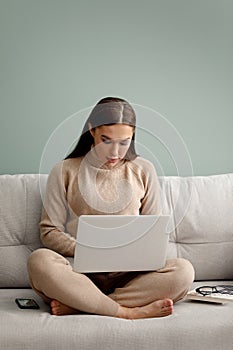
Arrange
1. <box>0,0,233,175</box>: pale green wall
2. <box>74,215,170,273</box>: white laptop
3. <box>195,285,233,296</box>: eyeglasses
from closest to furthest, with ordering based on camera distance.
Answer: <box>74,215,170,273</box>: white laptop < <box>195,285,233,296</box>: eyeglasses < <box>0,0,233,175</box>: pale green wall

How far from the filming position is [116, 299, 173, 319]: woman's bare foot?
102 inches

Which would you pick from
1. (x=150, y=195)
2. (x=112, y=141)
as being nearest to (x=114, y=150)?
(x=112, y=141)

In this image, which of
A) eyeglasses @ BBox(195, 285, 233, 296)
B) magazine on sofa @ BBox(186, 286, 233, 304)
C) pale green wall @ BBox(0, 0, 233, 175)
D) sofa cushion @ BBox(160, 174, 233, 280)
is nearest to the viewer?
magazine on sofa @ BBox(186, 286, 233, 304)

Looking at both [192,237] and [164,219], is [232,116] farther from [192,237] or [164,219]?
[164,219]

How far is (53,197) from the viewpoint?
9.50 ft

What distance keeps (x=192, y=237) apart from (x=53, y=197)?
638 mm

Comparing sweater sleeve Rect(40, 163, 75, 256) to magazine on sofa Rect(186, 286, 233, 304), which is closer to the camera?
magazine on sofa Rect(186, 286, 233, 304)

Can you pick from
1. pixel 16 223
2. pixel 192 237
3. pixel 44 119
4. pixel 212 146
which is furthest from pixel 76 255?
pixel 212 146

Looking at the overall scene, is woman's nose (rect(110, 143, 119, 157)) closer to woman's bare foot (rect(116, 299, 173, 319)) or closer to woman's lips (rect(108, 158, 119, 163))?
woman's lips (rect(108, 158, 119, 163))

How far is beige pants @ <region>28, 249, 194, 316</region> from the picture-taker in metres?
2.58

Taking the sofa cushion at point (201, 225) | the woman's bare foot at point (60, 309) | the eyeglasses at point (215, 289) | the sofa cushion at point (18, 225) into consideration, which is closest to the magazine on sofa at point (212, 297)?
the eyeglasses at point (215, 289)

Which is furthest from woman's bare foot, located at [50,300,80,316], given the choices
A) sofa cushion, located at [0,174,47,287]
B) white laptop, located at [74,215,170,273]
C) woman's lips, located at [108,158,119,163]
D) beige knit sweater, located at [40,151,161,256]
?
woman's lips, located at [108,158,119,163]

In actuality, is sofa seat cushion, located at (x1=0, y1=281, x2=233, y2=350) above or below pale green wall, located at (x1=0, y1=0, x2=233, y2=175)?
below

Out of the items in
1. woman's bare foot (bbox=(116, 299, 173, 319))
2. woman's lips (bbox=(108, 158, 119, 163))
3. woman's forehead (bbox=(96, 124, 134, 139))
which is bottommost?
woman's bare foot (bbox=(116, 299, 173, 319))
